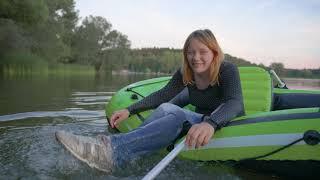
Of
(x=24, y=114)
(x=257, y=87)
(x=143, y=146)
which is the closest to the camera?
(x=143, y=146)

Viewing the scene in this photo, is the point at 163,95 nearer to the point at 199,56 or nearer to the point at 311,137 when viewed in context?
the point at 199,56

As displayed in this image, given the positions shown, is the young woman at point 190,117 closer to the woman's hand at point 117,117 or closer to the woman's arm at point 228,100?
the woman's arm at point 228,100

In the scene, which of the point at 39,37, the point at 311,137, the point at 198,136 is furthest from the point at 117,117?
the point at 39,37

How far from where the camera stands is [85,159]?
2.71 m

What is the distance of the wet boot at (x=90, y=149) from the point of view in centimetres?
269

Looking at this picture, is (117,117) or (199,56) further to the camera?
(117,117)

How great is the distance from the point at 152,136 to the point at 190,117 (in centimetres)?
34

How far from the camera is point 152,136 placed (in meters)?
2.87

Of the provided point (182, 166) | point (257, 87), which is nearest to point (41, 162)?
point (182, 166)

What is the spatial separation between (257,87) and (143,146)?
5.39 ft

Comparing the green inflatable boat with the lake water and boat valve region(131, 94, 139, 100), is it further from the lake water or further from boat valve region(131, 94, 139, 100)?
boat valve region(131, 94, 139, 100)

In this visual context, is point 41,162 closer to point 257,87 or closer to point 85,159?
point 85,159

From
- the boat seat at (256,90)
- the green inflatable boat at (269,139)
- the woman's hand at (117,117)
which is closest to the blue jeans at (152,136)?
→ the green inflatable boat at (269,139)

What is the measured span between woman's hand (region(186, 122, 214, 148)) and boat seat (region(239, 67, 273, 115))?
4.29 ft
